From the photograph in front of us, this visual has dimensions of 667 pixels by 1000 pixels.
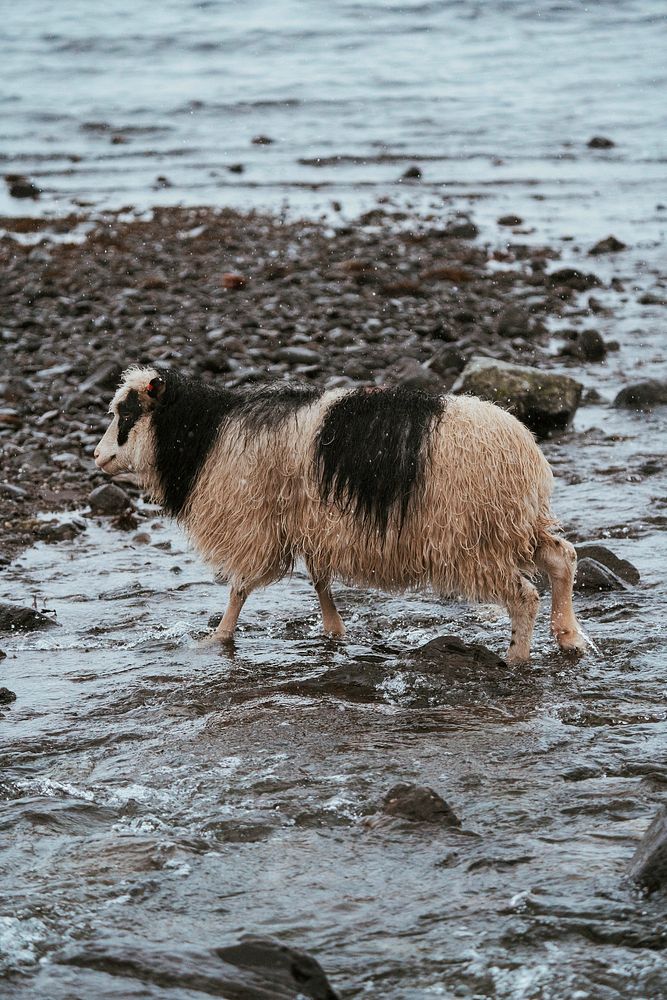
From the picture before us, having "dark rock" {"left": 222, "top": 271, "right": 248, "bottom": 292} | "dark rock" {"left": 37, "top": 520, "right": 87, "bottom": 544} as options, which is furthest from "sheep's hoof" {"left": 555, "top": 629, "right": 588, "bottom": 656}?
"dark rock" {"left": 222, "top": 271, "right": 248, "bottom": 292}

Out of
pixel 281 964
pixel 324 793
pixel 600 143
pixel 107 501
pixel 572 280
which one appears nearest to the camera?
pixel 281 964

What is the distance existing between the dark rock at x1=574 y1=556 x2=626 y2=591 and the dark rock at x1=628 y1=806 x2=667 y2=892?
3.28 metres

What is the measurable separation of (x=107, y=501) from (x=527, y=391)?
3.35 meters

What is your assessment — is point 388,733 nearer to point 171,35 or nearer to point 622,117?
point 622,117

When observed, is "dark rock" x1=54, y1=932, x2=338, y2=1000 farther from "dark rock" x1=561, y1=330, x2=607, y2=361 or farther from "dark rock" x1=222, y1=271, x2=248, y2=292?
"dark rock" x1=222, y1=271, x2=248, y2=292

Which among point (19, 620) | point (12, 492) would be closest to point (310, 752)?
point (19, 620)

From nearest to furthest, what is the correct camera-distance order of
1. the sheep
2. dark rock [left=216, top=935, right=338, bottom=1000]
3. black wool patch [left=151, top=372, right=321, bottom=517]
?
1. dark rock [left=216, top=935, right=338, bottom=1000]
2. the sheep
3. black wool patch [left=151, top=372, right=321, bottom=517]

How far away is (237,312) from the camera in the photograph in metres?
13.7

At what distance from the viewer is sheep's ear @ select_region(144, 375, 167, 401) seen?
274 inches

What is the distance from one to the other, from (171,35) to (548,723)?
1609 inches

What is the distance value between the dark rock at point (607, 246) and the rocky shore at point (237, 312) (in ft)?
2.21

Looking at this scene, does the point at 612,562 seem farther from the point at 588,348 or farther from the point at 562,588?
the point at 588,348

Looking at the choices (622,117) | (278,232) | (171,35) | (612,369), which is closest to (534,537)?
(612,369)

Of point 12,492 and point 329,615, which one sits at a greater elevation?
point 12,492
